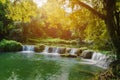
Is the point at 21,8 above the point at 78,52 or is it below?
above

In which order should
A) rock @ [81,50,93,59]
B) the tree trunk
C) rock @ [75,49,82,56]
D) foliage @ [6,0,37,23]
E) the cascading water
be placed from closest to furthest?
1. the tree trunk
2. foliage @ [6,0,37,23]
3. rock @ [81,50,93,59]
4. rock @ [75,49,82,56]
5. the cascading water

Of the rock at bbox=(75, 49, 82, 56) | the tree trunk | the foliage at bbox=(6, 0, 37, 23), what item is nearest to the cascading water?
the rock at bbox=(75, 49, 82, 56)

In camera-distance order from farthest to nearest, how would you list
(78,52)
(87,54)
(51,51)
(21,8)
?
1. (51,51)
2. (78,52)
3. (87,54)
4. (21,8)

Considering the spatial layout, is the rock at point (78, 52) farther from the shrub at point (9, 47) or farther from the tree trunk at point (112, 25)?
the tree trunk at point (112, 25)

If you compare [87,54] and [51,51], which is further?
[51,51]

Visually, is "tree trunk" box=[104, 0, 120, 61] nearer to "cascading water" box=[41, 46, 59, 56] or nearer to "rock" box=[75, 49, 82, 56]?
"rock" box=[75, 49, 82, 56]

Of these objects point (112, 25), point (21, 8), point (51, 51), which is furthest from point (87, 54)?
point (112, 25)

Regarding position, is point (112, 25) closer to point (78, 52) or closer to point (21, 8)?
point (21, 8)

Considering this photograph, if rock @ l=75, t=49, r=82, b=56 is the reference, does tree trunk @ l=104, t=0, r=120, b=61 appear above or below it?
above

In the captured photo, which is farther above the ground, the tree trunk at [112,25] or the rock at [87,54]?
the tree trunk at [112,25]

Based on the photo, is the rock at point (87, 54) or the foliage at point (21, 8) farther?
the rock at point (87, 54)

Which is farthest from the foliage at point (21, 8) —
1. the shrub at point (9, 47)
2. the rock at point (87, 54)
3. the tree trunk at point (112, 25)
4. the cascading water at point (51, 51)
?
the shrub at point (9, 47)

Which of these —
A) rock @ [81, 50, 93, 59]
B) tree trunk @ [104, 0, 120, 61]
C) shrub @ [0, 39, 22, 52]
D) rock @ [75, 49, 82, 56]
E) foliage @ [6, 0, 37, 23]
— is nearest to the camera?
tree trunk @ [104, 0, 120, 61]

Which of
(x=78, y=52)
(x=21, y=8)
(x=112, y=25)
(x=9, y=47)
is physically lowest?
(x=78, y=52)
